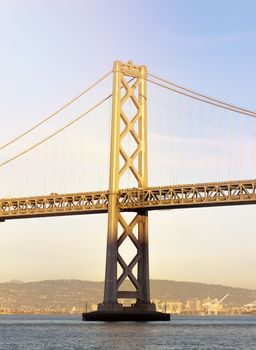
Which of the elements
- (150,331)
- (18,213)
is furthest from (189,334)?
(18,213)

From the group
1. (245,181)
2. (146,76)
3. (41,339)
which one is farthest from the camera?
(146,76)

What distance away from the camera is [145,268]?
3292 inches

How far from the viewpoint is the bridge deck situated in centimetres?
7956

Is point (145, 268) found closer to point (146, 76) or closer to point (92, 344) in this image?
point (146, 76)

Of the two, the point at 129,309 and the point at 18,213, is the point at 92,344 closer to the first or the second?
the point at 129,309

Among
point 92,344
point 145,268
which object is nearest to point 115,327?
point 145,268

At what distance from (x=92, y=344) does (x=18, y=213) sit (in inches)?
1312

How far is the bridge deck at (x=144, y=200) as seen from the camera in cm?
7956

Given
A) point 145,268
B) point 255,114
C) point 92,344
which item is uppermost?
point 255,114

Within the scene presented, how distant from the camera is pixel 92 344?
59.6m

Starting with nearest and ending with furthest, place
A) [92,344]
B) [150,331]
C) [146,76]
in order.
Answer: [92,344] → [150,331] → [146,76]

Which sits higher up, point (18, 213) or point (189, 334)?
point (18, 213)

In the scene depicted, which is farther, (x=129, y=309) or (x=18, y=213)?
(x=18, y=213)

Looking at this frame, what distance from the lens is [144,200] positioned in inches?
3280
